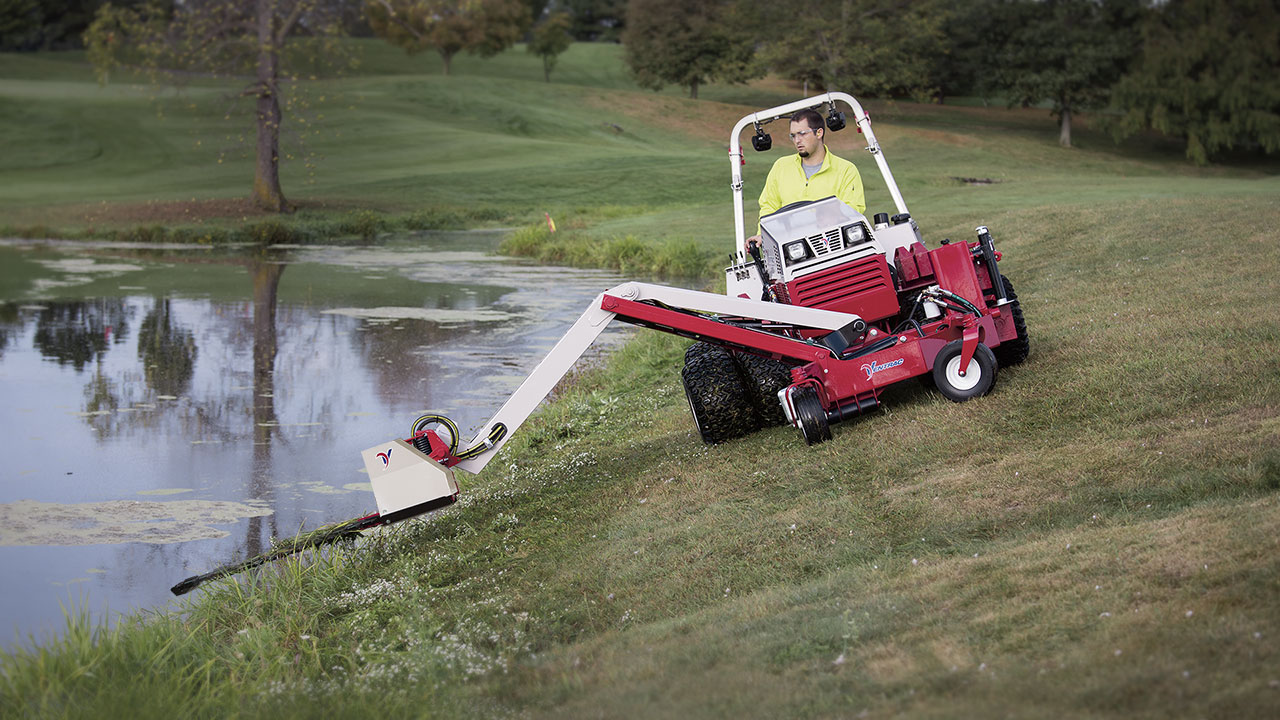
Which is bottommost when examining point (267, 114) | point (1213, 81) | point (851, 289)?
point (851, 289)

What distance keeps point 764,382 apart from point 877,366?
0.89 meters

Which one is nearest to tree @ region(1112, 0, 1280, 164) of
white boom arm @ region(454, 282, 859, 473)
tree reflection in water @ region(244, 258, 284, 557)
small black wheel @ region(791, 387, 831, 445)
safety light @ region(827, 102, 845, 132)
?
tree reflection in water @ region(244, 258, 284, 557)

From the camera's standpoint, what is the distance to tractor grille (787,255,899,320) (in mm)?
7496

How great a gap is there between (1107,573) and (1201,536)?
0.43 metres

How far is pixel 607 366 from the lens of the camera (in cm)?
1284

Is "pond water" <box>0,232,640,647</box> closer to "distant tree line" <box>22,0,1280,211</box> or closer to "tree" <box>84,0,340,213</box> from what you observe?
"tree" <box>84,0,340,213</box>

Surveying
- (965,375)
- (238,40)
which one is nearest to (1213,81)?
(238,40)

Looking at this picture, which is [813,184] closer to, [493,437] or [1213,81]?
[493,437]

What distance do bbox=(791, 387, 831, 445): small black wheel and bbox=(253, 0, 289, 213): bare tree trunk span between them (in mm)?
28966

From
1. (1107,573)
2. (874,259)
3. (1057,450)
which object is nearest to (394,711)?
(1107,573)

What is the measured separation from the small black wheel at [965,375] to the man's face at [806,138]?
1655 mm

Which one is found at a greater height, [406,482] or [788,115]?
[788,115]

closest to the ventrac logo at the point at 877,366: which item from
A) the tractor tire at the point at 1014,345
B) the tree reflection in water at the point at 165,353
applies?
the tractor tire at the point at 1014,345

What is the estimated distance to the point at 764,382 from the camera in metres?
7.95
